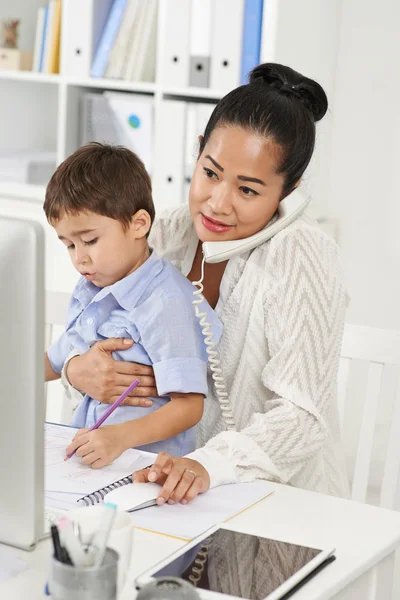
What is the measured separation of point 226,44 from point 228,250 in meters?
1.49

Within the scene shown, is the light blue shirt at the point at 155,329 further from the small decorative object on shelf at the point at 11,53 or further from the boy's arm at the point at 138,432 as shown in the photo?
the small decorative object on shelf at the point at 11,53

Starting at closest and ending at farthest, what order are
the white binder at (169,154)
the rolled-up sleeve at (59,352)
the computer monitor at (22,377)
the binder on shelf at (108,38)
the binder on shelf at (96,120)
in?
the computer monitor at (22,377)
the rolled-up sleeve at (59,352)
the white binder at (169,154)
the binder on shelf at (108,38)
the binder on shelf at (96,120)

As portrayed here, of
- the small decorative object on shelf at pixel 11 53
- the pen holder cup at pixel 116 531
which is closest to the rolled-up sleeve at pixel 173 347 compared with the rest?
the pen holder cup at pixel 116 531

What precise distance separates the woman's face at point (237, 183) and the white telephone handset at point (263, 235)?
20 mm

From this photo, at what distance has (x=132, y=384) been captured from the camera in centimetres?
133

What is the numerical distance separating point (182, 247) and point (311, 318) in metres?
0.33

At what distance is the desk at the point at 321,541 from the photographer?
960mm

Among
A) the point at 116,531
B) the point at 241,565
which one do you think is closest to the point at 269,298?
the point at 241,565

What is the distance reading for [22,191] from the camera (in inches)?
132

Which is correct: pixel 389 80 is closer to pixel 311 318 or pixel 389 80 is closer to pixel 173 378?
→ pixel 311 318

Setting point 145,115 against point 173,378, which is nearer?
point 173,378

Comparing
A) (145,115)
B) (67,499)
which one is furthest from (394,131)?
(67,499)

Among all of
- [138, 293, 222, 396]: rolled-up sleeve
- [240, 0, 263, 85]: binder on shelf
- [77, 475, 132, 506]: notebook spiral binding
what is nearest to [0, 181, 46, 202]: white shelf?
[240, 0, 263, 85]: binder on shelf

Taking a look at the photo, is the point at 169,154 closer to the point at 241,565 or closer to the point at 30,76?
the point at 30,76
